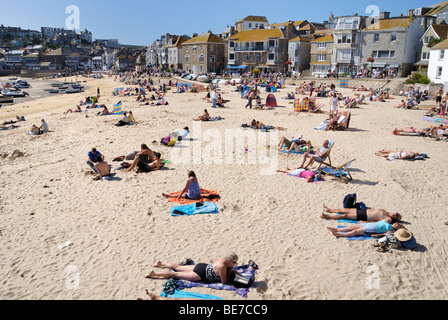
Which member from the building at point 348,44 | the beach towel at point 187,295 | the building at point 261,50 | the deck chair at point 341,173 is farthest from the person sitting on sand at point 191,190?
the building at point 261,50

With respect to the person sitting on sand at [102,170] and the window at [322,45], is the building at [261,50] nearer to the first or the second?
the window at [322,45]

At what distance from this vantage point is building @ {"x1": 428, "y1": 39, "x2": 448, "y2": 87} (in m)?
28.9

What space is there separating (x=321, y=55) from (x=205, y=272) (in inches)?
1942

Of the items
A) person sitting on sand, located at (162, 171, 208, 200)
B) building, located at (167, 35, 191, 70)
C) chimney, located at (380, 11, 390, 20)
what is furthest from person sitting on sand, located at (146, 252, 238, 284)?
building, located at (167, 35, 191, 70)

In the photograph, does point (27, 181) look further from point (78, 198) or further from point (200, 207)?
point (200, 207)

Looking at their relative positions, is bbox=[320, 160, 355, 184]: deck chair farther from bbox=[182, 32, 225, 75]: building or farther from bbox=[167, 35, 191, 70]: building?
bbox=[167, 35, 191, 70]: building

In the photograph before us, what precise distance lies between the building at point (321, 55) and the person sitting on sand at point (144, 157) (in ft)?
136

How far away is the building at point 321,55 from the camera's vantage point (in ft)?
155

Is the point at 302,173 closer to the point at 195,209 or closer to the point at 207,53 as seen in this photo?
the point at 195,209

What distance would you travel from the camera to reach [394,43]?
41.2 meters

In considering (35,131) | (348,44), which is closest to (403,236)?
(35,131)

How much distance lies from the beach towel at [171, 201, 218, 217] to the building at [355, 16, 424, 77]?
1625 inches
